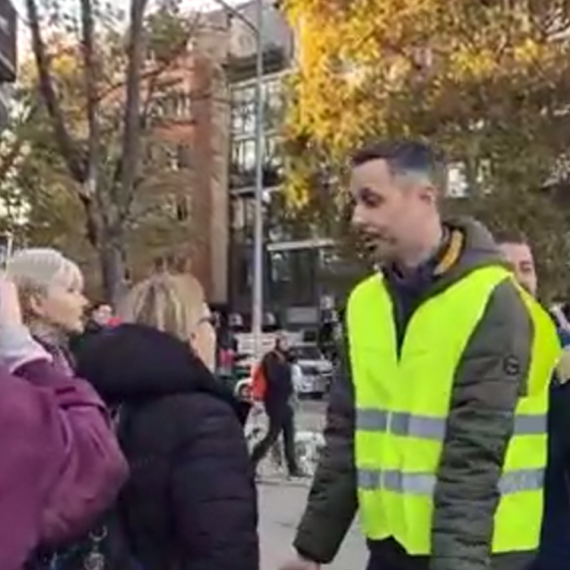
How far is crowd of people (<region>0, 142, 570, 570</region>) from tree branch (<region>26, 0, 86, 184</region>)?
12.8 m

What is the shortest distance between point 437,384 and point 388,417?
176mm

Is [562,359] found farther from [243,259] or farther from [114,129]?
[243,259]

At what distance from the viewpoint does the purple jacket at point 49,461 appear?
8.84 ft

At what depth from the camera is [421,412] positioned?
12.7ft

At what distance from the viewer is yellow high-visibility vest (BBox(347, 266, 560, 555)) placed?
3865mm

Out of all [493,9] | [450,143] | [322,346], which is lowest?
[322,346]

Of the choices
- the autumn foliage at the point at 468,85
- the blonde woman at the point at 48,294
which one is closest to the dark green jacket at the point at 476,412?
the blonde woman at the point at 48,294

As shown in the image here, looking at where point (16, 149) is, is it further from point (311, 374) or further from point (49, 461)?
point (311, 374)

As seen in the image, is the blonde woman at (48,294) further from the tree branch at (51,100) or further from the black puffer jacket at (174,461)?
the tree branch at (51,100)

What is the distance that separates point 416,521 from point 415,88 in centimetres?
1985

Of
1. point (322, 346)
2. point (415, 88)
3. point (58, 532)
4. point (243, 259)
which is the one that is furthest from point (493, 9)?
point (243, 259)

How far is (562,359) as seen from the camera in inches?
174

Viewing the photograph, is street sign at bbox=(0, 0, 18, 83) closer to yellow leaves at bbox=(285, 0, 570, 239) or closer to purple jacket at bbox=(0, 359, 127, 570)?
purple jacket at bbox=(0, 359, 127, 570)

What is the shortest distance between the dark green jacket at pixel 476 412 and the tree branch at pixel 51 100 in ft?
43.0
